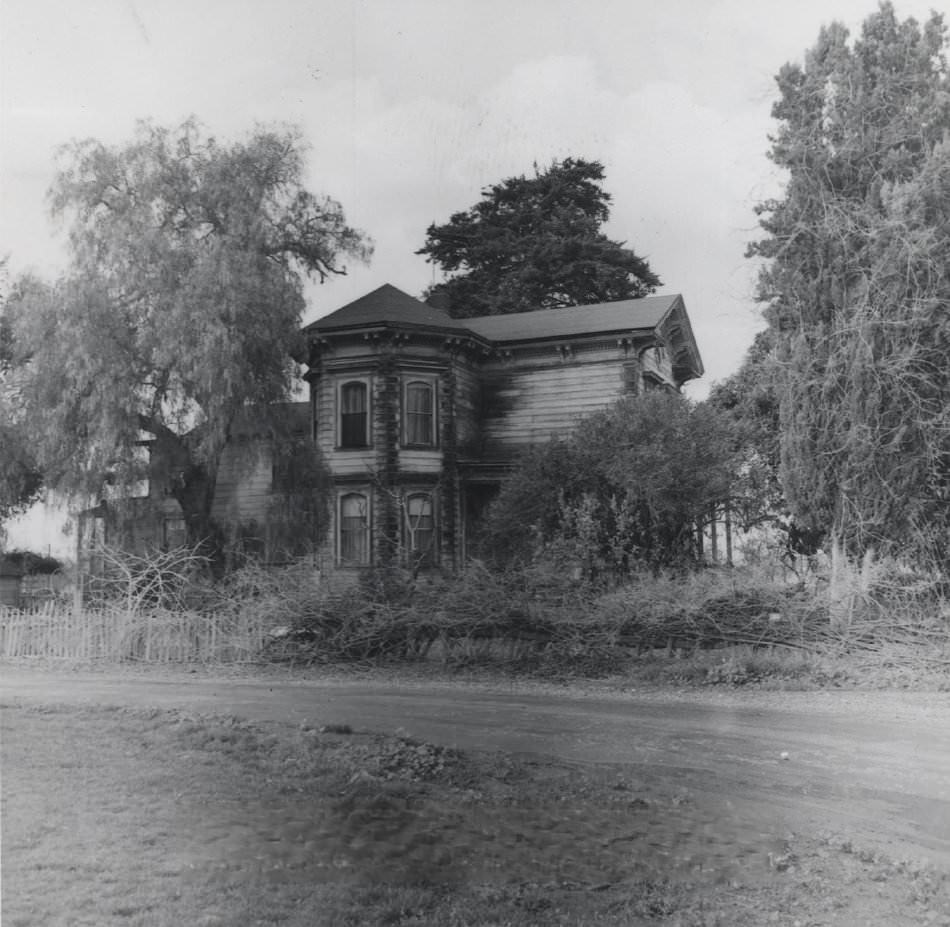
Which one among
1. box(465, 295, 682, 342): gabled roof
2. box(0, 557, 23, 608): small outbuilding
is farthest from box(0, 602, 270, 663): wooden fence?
box(465, 295, 682, 342): gabled roof

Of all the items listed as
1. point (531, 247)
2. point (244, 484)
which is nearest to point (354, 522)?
point (244, 484)

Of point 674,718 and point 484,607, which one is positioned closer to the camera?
point 674,718

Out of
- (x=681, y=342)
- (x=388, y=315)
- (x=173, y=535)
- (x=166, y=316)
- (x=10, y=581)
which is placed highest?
(x=681, y=342)

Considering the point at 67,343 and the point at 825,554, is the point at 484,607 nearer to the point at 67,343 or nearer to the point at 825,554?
the point at 825,554

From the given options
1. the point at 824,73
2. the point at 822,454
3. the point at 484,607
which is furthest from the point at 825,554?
the point at 824,73

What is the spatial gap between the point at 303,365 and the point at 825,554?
29.2ft

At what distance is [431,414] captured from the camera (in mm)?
22031

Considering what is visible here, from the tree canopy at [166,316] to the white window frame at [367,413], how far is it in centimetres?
516

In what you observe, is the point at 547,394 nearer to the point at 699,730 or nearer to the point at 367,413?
the point at 367,413

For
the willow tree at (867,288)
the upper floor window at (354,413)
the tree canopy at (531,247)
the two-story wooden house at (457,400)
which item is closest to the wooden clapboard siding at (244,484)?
the two-story wooden house at (457,400)

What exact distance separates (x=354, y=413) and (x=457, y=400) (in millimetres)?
2325

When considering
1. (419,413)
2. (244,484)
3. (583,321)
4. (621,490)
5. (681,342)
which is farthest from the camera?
(681,342)

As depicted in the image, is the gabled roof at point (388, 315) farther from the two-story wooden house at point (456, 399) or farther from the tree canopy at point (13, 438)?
the tree canopy at point (13, 438)

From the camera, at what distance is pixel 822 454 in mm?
14461
